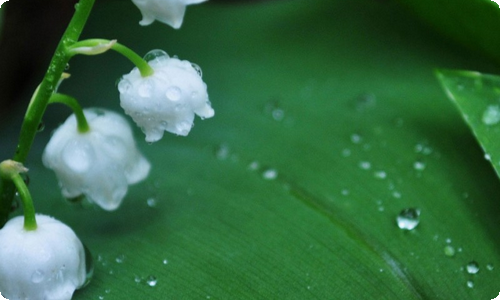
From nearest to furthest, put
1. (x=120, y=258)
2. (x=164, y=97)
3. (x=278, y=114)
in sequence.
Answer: (x=164, y=97) < (x=120, y=258) < (x=278, y=114)

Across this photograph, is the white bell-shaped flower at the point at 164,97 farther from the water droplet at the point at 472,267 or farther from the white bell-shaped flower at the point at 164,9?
the water droplet at the point at 472,267

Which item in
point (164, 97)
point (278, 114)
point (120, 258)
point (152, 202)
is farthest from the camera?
point (278, 114)

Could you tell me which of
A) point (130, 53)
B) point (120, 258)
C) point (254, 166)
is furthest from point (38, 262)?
point (254, 166)

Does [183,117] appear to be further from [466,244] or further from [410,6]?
[410,6]

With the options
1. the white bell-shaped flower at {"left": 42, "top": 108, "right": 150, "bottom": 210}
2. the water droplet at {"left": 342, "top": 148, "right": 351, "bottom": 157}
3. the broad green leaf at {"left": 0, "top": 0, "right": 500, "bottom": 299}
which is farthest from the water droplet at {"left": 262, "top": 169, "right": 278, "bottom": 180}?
the white bell-shaped flower at {"left": 42, "top": 108, "right": 150, "bottom": 210}

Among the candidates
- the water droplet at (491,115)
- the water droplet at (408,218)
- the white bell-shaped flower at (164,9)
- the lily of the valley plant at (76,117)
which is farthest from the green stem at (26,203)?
the water droplet at (491,115)

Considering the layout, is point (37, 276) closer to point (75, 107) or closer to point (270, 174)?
point (75, 107)
